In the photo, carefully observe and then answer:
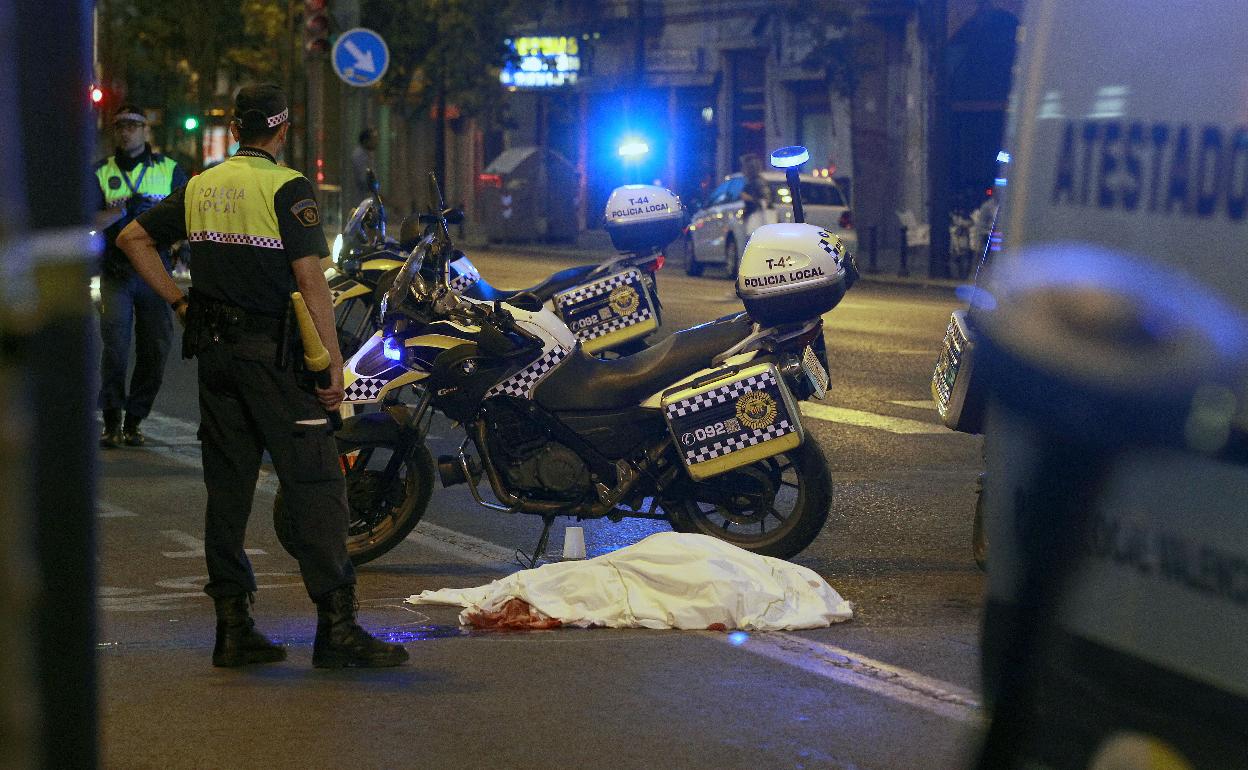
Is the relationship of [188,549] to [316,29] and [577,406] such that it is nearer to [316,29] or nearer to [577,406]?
[577,406]

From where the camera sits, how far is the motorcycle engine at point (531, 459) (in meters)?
7.29

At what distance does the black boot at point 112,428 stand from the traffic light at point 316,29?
12425mm

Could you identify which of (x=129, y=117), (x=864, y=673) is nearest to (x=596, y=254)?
(x=129, y=117)

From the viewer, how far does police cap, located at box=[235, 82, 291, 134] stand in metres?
5.80

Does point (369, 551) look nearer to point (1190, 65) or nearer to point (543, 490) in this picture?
point (543, 490)

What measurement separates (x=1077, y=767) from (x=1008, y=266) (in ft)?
2.17

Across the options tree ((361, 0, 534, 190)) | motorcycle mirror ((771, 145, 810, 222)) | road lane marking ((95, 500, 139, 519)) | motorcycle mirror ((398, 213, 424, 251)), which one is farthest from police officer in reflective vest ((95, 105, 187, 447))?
tree ((361, 0, 534, 190))

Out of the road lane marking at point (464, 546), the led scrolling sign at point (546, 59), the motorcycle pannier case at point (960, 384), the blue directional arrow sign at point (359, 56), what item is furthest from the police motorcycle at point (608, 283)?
the led scrolling sign at point (546, 59)

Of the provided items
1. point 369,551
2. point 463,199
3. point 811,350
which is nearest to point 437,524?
point 369,551

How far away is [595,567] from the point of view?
21.1ft

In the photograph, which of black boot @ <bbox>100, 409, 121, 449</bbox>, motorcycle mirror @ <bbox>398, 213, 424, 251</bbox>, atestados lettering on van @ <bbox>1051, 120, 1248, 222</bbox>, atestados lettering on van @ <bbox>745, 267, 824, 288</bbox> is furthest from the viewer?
black boot @ <bbox>100, 409, 121, 449</bbox>

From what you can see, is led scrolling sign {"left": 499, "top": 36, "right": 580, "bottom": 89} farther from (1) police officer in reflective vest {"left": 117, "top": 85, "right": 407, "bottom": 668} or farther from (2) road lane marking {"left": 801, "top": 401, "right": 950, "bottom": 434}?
(1) police officer in reflective vest {"left": 117, "top": 85, "right": 407, "bottom": 668}

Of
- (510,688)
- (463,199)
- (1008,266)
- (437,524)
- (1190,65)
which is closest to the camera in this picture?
(1190,65)

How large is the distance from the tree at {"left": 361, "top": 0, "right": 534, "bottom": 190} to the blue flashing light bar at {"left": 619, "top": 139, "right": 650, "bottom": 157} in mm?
4271
